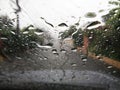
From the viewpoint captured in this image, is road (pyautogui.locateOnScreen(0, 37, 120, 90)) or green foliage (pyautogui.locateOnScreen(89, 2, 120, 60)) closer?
road (pyautogui.locateOnScreen(0, 37, 120, 90))

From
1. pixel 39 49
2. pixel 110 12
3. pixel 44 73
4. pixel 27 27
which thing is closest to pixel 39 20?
pixel 27 27

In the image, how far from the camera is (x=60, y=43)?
1419 mm

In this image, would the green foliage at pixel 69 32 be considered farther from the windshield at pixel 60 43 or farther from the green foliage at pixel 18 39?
the green foliage at pixel 18 39

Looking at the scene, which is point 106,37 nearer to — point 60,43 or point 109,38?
point 109,38

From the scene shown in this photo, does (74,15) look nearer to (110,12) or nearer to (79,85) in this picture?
(110,12)

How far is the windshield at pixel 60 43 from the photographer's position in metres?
1.37

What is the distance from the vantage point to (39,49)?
1436mm

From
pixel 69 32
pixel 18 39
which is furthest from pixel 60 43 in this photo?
pixel 18 39

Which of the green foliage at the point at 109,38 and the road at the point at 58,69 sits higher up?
the green foliage at the point at 109,38

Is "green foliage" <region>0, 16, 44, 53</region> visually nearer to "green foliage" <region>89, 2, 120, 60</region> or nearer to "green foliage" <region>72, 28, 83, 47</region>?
"green foliage" <region>72, 28, 83, 47</region>

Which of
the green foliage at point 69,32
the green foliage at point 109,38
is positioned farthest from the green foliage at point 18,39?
the green foliage at point 109,38

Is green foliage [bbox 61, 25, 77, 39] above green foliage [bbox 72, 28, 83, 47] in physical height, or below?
above

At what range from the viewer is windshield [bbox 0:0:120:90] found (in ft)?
4.50

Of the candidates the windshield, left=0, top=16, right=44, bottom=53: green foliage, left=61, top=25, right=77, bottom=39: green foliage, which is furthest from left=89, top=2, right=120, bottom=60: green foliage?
left=0, top=16, right=44, bottom=53: green foliage
